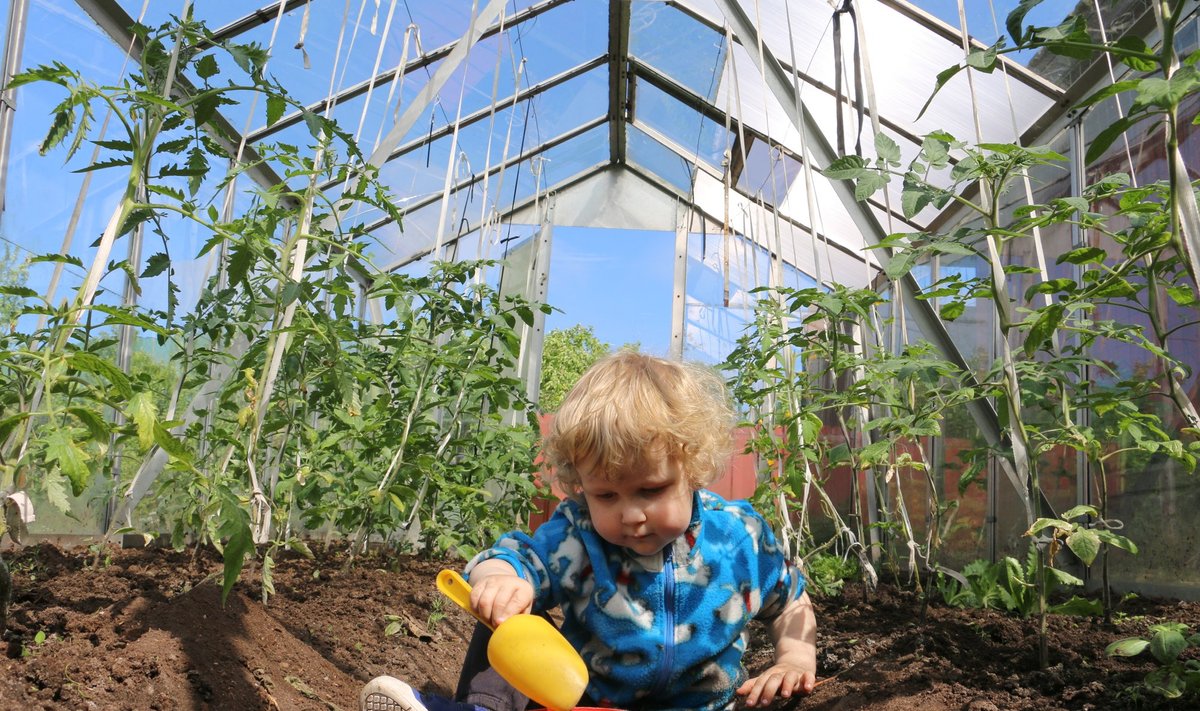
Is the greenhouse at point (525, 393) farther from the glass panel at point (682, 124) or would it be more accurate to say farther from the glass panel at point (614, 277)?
the glass panel at point (614, 277)

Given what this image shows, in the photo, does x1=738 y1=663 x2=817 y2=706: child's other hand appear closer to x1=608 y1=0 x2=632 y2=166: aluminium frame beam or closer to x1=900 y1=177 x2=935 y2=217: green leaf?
x1=900 y1=177 x2=935 y2=217: green leaf

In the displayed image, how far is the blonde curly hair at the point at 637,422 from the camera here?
1279mm

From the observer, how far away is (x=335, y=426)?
2.54 meters

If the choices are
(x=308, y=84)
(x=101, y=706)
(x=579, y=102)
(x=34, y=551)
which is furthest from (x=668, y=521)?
(x=579, y=102)

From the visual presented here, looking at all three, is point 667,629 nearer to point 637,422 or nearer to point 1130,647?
point 637,422

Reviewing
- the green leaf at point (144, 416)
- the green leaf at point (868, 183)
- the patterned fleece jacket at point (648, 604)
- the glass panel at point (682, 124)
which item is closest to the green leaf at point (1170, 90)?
the green leaf at point (868, 183)

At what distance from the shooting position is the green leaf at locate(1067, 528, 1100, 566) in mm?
1366

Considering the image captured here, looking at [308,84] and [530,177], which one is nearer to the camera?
[308,84]

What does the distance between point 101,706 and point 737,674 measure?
0.87 metres

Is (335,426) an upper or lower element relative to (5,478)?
upper

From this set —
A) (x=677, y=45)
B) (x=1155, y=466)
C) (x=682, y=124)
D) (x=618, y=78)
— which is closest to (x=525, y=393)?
(x=1155, y=466)

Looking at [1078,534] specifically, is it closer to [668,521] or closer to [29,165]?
[668,521]

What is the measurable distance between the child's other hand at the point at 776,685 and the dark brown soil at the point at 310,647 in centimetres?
29

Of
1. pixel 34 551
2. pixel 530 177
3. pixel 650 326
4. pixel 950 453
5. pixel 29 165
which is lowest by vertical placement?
pixel 34 551
